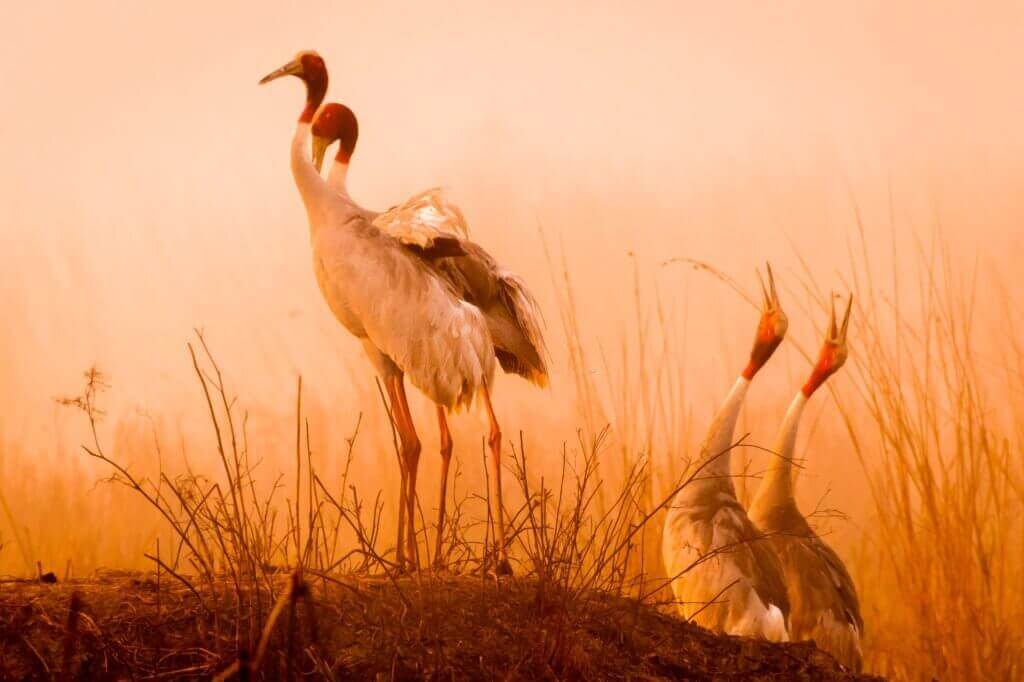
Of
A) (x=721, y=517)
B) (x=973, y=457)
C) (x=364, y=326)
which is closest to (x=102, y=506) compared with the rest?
(x=364, y=326)

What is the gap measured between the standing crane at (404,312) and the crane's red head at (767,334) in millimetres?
779

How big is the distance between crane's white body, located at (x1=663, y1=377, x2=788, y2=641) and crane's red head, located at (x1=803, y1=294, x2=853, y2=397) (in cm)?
53

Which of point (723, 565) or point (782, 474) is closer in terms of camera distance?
point (723, 565)

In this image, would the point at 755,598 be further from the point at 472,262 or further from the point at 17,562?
the point at 17,562

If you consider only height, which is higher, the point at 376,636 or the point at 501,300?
the point at 501,300

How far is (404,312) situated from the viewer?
331 centimetres

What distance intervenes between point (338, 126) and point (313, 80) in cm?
16

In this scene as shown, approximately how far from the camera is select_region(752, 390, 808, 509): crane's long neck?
353 cm

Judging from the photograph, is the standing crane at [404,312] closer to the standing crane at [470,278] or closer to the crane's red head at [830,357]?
the standing crane at [470,278]

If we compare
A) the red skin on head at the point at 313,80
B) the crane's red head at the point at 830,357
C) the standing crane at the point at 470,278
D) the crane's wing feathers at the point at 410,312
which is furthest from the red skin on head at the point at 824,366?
the red skin on head at the point at 313,80

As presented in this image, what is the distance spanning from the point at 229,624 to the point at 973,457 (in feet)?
8.76

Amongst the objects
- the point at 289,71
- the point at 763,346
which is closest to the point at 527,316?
the point at 763,346

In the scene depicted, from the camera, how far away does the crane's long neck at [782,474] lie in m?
3.53

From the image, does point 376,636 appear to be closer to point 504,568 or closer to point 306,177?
point 504,568
